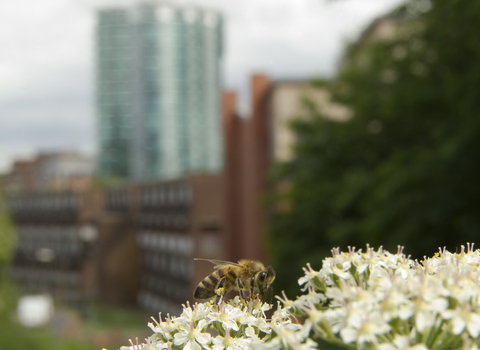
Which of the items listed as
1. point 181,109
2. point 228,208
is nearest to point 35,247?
point 228,208

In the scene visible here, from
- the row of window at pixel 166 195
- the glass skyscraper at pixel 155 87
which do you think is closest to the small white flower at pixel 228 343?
the row of window at pixel 166 195

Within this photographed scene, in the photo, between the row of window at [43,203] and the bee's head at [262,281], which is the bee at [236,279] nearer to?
the bee's head at [262,281]

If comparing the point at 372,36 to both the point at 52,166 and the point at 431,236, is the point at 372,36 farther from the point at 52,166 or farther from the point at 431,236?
Answer: the point at 52,166

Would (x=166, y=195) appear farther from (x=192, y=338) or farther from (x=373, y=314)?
(x=373, y=314)

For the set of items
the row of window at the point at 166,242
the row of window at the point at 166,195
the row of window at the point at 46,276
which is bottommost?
the row of window at the point at 46,276

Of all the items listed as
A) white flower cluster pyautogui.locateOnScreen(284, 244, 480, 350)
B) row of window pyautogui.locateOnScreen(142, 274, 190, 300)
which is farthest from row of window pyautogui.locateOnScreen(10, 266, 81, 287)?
white flower cluster pyautogui.locateOnScreen(284, 244, 480, 350)

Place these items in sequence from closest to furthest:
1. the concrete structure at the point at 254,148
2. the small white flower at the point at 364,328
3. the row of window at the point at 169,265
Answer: the small white flower at the point at 364,328 → the concrete structure at the point at 254,148 → the row of window at the point at 169,265

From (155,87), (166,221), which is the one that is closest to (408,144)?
(166,221)

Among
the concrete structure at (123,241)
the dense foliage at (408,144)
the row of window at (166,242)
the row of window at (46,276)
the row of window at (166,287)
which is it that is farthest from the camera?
the row of window at (46,276)
